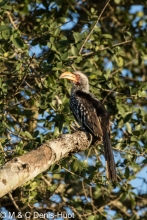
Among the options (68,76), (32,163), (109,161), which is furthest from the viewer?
(68,76)

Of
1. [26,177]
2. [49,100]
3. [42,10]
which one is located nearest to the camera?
[26,177]

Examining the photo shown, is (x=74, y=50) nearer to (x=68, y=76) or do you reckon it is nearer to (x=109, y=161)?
(x=68, y=76)

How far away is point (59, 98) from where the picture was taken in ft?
18.3

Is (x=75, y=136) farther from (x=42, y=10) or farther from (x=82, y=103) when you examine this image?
(x=42, y=10)

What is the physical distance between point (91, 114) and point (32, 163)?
221 centimetres

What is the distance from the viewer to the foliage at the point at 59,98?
16.9 feet

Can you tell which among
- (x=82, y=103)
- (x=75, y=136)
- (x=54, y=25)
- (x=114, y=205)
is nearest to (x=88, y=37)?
(x=54, y=25)

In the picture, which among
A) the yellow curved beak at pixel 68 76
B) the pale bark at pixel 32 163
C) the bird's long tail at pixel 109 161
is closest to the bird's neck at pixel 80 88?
the yellow curved beak at pixel 68 76

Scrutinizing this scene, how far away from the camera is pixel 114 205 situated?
6754 mm

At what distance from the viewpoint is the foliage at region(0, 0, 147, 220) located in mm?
5156

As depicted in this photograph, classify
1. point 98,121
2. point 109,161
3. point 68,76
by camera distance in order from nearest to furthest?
point 109,161 → point 98,121 → point 68,76

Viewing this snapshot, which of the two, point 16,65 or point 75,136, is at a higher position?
point 16,65

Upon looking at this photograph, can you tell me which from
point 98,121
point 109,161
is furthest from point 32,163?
point 98,121

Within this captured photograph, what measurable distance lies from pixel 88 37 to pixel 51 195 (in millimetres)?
1613
